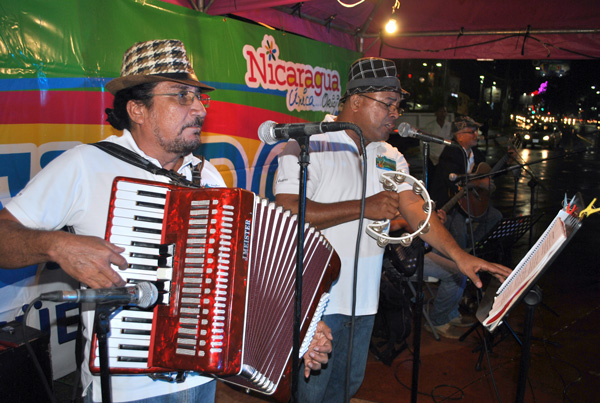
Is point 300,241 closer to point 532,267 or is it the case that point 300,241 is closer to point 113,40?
point 532,267

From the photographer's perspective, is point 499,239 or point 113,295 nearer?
point 113,295

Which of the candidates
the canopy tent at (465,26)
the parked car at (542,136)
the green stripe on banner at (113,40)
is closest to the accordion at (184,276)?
the green stripe on banner at (113,40)

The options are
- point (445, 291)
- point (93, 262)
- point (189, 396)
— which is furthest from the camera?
point (445, 291)

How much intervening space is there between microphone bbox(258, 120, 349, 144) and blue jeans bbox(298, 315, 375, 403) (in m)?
1.31

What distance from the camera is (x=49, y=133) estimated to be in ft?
10.0

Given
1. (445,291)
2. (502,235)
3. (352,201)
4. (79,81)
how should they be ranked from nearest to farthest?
(352,201), (79,81), (502,235), (445,291)

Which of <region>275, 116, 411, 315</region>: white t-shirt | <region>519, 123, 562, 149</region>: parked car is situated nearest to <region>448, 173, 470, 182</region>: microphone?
<region>275, 116, 411, 315</region>: white t-shirt

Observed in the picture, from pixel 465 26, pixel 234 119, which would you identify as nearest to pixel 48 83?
pixel 234 119

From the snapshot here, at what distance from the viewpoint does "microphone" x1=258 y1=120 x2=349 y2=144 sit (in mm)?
1743

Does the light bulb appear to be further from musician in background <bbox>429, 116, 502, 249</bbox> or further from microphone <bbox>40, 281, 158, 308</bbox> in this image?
microphone <bbox>40, 281, 158, 308</bbox>

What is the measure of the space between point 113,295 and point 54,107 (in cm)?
225

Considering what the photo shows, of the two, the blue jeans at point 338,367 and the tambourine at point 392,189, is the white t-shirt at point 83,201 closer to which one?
the blue jeans at point 338,367

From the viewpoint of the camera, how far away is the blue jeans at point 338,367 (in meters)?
2.73

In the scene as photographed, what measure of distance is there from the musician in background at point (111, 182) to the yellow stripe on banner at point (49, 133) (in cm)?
118
